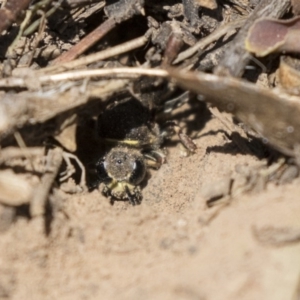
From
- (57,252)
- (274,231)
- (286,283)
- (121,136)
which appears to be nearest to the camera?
(286,283)

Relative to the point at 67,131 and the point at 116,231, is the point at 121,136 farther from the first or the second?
the point at 116,231

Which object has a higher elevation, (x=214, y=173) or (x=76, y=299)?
(x=76, y=299)

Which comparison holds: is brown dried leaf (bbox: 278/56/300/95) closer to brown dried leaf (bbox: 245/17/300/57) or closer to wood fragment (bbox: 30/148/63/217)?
brown dried leaf (bbox: 245/17/300/57)

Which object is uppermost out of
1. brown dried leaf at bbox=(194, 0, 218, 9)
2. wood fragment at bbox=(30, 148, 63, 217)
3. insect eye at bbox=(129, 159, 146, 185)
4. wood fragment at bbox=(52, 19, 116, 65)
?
brown dried leaf at bbox=(194, 0, 218, 9)

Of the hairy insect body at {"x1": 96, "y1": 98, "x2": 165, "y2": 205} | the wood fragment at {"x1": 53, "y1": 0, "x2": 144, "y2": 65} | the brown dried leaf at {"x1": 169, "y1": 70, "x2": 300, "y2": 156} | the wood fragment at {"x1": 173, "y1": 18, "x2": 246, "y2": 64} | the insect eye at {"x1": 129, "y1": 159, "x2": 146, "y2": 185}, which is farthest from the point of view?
the insect eye at {"x1": 129, "y1": 159, "x2": 146, "y2": 185}

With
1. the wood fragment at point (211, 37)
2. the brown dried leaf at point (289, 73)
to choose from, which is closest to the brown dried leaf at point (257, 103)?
the brown dried leaf at point (289, 73)

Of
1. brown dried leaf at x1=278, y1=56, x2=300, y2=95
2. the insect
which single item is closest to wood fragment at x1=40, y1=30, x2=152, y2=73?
the insect

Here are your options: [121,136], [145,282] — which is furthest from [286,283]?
[121,136]
